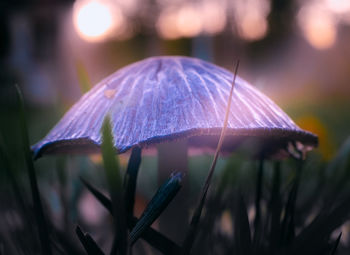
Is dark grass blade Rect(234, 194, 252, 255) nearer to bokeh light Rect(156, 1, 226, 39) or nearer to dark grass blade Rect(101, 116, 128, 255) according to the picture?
dark grass blade Rect(101, 116, 128, 255)

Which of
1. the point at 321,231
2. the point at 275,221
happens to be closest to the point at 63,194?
the point at 275,221

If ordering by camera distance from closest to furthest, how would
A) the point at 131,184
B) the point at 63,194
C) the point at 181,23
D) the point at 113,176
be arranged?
1. the point at 113,176
2. the point at 131,184
3. the point at 63,194
4. the point at 181,23

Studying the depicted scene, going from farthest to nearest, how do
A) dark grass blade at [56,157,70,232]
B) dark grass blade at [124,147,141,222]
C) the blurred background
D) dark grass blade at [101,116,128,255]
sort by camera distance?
the blurred background → dark grass blade at [56,157,70,232] → dark grass blade at [124,147,141,222] → dark grass blade at [101,116,128,255]

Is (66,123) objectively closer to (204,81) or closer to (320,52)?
(204,81)

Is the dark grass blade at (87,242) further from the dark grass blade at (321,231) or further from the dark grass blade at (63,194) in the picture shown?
the dark grass blade at (63,194)

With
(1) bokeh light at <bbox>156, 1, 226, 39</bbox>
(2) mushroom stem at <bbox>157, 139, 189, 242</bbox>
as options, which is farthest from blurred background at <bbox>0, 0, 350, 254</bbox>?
(2) mushroom stem at <bbox>157, 139, 189, 242</bbox>

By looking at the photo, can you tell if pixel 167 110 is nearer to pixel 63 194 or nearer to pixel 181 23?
pixel 63 194

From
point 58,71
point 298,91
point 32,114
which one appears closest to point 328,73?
point 298,91

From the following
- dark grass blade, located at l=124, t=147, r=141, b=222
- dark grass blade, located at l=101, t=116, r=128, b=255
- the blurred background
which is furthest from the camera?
the blurred background
